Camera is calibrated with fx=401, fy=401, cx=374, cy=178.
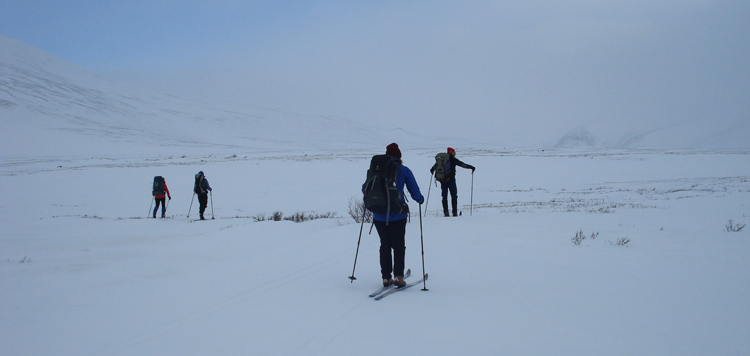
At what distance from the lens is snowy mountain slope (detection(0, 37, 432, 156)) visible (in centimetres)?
6300

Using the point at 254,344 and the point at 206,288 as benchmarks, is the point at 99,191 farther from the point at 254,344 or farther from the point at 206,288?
the point at 254,344

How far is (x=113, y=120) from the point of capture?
85.9 meters

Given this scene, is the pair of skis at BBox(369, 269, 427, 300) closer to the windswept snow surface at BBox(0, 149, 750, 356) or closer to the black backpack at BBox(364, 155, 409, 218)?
the windswept snow surface at BBox(0, 149, 750, 356)

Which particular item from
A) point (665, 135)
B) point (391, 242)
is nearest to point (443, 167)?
point (391, 242)

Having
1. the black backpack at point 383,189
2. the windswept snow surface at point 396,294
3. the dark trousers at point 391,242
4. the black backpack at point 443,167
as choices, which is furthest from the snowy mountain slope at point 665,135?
the black backpack at point 383,189

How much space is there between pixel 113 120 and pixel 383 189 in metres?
99.2

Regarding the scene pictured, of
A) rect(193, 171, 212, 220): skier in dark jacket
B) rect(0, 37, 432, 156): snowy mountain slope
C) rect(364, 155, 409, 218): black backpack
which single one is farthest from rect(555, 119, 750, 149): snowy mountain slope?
rect(364, 155, 409, 218): black backpack

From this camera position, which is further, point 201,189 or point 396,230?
point 201,189

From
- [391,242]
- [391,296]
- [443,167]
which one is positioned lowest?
[391,296]

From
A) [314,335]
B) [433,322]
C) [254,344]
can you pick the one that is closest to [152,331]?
[254,344]

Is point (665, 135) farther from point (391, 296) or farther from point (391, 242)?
point (391, 296)

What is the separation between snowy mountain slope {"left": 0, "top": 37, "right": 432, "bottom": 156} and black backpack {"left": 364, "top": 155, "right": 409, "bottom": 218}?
197ft

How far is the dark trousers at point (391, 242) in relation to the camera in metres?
5.32

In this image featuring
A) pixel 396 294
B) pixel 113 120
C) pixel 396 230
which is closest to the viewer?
pixel 396 294
